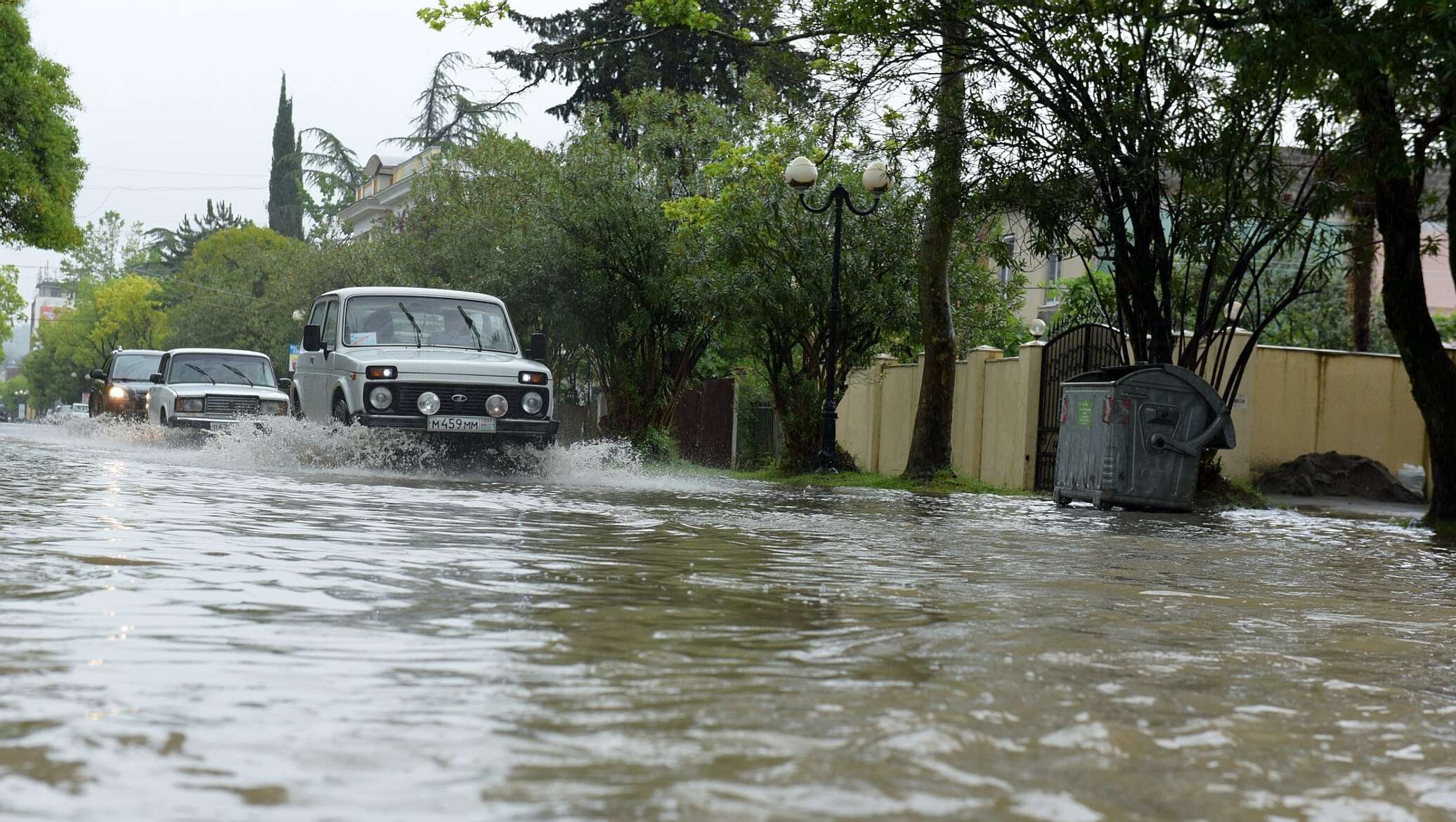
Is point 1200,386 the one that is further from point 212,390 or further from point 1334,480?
point 212,390

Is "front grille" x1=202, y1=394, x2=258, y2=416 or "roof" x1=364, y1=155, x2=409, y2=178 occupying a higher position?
"roof" x1=364, y1=155, x2=409, y2=178

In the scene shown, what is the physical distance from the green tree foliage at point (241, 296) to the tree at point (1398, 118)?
44.9 meters

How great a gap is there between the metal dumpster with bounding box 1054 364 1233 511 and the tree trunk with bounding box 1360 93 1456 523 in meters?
1.77

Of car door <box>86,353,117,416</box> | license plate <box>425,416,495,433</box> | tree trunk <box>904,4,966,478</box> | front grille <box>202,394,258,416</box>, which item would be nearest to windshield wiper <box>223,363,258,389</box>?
front grille <box>202,394,258,416</box>

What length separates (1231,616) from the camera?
6102 millimetres

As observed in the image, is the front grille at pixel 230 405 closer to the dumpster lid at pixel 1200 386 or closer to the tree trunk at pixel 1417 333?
the dumpster lid at pixel 1200 386

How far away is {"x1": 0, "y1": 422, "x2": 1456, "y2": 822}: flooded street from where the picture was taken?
2891mm

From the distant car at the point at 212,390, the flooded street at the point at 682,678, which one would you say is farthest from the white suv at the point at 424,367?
the flooded street at the point at 682,678

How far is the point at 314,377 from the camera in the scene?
1623 cm

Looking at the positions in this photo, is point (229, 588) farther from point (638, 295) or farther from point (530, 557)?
point (638, 295)

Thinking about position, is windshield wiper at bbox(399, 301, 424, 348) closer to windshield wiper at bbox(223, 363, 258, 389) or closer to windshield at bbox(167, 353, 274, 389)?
windshield at bbox(167, 353, 274, 389)

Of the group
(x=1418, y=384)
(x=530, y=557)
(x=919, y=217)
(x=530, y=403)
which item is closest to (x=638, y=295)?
(x=919, y=217)

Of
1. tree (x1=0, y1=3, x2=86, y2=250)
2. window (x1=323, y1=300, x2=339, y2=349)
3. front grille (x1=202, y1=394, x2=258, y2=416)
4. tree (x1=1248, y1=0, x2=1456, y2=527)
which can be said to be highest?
tree (x1=0, y1=3, x2=86, y2=250)

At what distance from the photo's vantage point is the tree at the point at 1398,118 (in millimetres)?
11609
